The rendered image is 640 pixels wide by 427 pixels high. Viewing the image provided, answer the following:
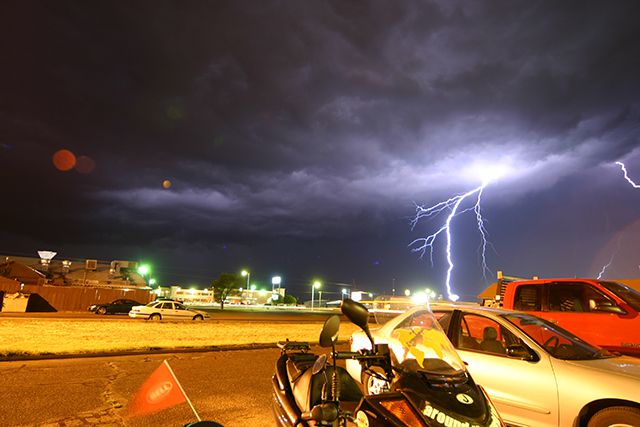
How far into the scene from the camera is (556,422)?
4492mm

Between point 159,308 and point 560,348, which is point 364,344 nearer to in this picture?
point 560,348

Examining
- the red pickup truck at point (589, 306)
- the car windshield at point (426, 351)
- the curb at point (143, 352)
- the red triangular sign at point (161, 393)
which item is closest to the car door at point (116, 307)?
the curb at point (143, 352)

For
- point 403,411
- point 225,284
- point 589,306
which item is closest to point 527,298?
point 589,306

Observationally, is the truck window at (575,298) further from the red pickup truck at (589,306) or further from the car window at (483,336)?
the car window at (483,336)

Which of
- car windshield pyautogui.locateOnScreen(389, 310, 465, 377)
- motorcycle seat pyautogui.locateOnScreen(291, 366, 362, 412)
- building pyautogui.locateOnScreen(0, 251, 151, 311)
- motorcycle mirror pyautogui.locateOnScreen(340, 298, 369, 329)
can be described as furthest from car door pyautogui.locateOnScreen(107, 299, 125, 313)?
motorcycle mirror pyautogui.locateOnScreen(340, 298, 369, 329)

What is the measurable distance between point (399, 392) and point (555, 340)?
378 centimetres

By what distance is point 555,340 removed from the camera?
5.17 metres

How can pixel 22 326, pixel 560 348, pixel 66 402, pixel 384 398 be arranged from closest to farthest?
1. pixel 384 398
2. pixel 560 348
3. pixel 66 402
4. pixel 22 326

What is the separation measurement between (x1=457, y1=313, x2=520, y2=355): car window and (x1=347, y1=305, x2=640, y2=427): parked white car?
0.04 feet

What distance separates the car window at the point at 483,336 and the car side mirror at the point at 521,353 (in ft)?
0.74

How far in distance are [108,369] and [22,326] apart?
993 centimetres

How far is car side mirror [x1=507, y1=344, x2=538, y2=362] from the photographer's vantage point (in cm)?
478

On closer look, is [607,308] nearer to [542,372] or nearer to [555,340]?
[555,340]

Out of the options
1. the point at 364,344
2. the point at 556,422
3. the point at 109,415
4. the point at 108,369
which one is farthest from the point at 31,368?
the point at 556,422
